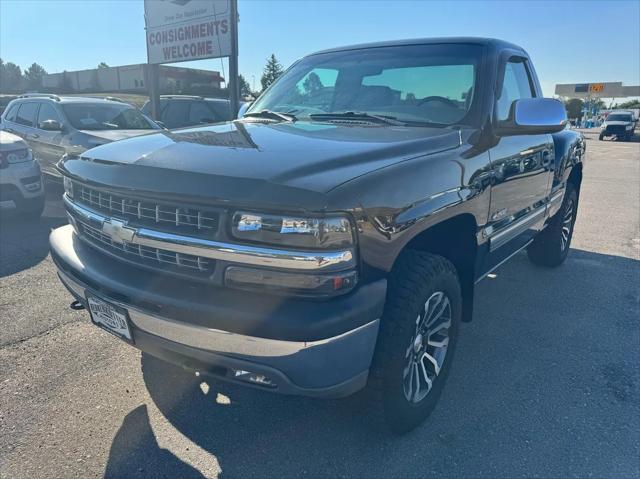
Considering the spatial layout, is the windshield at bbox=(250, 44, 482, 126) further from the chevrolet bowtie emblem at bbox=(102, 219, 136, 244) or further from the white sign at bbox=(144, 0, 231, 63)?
the white sign at bbox=(144, 0, 231, 63)

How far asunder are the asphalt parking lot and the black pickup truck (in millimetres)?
302

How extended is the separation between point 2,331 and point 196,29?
8.72 metres

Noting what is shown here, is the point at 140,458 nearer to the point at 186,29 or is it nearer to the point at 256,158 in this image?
the point at 256,158

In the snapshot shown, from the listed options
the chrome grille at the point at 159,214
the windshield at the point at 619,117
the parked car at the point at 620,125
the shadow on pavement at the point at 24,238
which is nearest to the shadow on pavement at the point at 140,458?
the chrome grille at the point at 159,214

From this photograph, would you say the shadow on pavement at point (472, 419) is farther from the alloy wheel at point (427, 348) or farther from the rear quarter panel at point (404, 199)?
the rear quarter panel at point (404, 199)

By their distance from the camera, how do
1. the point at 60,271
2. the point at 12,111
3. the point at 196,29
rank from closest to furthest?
the point at 60,271, the point at 12,111, the point at 196,29

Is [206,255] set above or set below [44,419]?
above

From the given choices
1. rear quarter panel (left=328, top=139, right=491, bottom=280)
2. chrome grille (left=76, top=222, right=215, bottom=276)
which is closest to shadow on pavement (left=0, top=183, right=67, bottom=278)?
chrome grille (left=76, top=222, right=215, bottom=276)

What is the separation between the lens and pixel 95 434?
2.44 m

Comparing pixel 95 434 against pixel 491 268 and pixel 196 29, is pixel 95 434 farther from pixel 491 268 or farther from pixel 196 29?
pixel 196 29

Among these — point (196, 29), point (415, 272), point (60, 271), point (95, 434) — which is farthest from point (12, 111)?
point (415, 272)

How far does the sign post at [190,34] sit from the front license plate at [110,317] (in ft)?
27.5

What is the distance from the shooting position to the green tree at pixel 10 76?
8082 centimetres

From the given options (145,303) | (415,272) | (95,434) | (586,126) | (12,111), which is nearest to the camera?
(145,303)
